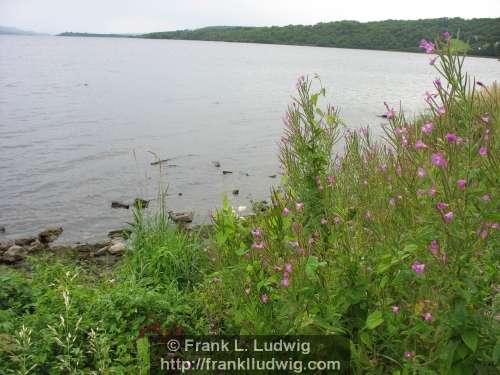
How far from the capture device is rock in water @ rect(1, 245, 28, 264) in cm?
832

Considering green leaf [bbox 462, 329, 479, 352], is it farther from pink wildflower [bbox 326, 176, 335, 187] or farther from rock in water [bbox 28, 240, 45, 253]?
rock in water [bbox 28, 240, 45, 253]

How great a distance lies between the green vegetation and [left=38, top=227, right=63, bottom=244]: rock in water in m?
5.23

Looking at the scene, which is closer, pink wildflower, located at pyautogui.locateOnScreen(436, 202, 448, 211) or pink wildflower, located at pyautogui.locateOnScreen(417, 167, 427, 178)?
pink wildflower, located at pyautogui.locateOnScreen(436, 202, 448, 211)

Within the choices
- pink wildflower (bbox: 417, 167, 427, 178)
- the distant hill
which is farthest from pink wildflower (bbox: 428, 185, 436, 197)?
the distant hill

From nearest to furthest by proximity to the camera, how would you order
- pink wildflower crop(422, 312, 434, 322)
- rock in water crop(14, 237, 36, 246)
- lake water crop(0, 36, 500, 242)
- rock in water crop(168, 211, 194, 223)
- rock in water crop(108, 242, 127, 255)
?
pink wildflower crop(422, 312, 434, 322)
rock in water crop(108, 242, 127, 255)
rock in water crop(14, 237, 36, 246)
rock in water crop(168, 211, 194, 223)
lake water crop(0, 36, 500, 242)

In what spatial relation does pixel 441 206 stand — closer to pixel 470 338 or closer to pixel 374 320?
pixel 470 338

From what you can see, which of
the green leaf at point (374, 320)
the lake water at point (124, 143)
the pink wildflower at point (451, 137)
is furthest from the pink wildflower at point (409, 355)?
the lake water at point (124, 143)

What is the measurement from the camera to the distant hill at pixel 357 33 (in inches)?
2719

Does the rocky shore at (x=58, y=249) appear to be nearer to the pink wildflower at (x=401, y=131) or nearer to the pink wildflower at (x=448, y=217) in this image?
the pink wildflower at (x=401, y=131)

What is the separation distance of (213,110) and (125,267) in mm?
22534

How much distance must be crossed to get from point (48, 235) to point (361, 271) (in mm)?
8588

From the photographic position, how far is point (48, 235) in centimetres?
991

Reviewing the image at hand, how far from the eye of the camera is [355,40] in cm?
12262

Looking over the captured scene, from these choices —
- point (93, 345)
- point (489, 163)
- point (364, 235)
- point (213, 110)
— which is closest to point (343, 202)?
point (364, 235)
